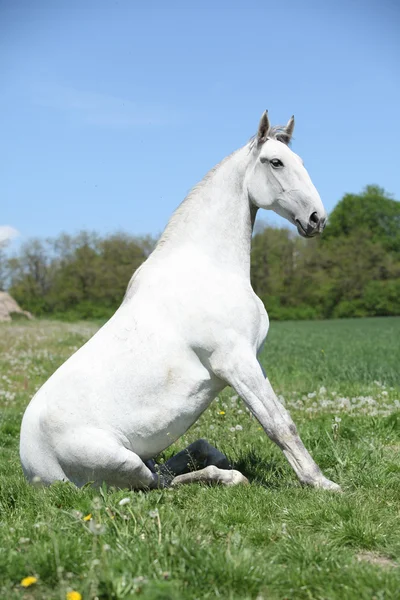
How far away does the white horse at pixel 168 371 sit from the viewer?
15.0 ft

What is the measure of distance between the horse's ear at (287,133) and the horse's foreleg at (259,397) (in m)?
1.80

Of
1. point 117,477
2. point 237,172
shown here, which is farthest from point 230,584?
point 237,172

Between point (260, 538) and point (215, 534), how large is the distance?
270 mm

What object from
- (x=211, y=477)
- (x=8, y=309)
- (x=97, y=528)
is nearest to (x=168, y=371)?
(x=211, y=477)

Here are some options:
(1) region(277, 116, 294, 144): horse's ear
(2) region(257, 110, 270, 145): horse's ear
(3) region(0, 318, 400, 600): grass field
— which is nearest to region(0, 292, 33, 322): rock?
(3) region(0, 318, 400, 600): grass field

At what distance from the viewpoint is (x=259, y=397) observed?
15.1 feet

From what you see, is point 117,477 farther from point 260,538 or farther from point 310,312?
point 310,312

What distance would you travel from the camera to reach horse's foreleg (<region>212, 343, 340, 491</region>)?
4.59 metres

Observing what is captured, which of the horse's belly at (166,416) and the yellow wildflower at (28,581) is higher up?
the horse's belly at (166,416)

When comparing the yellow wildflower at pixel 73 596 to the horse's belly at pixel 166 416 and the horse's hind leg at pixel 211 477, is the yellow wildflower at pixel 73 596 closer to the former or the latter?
the horse's belly at pixel 166 416

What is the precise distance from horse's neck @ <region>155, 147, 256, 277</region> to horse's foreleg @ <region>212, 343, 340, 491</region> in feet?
2.61

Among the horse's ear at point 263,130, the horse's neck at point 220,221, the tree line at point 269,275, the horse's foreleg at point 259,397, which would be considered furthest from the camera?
the tree line at point 269,275

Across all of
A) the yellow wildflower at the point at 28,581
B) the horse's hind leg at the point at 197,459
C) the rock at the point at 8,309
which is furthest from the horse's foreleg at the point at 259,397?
the rock at the point at 8,309

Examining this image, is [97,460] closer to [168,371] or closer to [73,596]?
[168,371]
